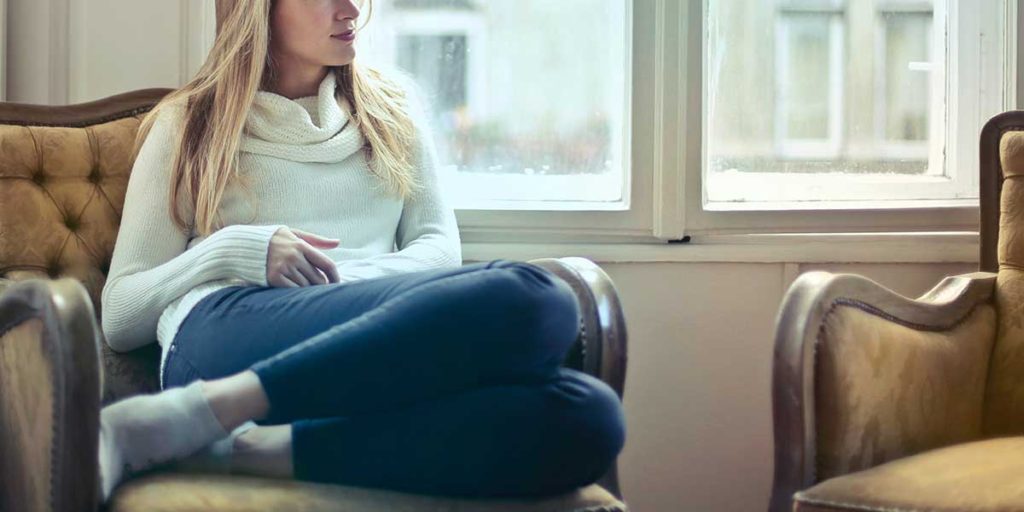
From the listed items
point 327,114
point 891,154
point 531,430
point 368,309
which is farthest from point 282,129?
point 891,154

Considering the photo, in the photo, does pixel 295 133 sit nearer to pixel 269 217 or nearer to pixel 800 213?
pixel 269 217

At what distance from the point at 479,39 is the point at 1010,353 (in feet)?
3.77

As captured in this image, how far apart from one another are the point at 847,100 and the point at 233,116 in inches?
48.3

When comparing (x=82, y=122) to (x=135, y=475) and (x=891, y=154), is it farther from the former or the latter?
(x=891, y=154)

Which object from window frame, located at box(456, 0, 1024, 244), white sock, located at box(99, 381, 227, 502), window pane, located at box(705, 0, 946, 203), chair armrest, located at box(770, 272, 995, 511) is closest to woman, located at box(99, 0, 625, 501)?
white sock, located at box(99, 381, 227, 502)

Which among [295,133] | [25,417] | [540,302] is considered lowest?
[25,417]

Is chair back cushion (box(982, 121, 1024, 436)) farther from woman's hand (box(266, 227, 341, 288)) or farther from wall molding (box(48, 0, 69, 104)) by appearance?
wall molding (box(48, 0, 69, 104))

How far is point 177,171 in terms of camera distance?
1698mm

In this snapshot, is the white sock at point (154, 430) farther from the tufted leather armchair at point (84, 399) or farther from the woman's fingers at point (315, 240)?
the woman's fingers at point (315, 240)

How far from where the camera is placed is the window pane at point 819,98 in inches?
88.0

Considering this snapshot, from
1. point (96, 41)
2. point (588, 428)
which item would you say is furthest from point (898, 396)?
point (96, 41)

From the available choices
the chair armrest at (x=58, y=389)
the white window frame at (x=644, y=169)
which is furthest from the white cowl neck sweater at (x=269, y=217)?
the chair armrest at (x=58, y=389)

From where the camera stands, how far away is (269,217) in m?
1.75

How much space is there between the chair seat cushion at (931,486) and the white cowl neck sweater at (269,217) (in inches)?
28.8
